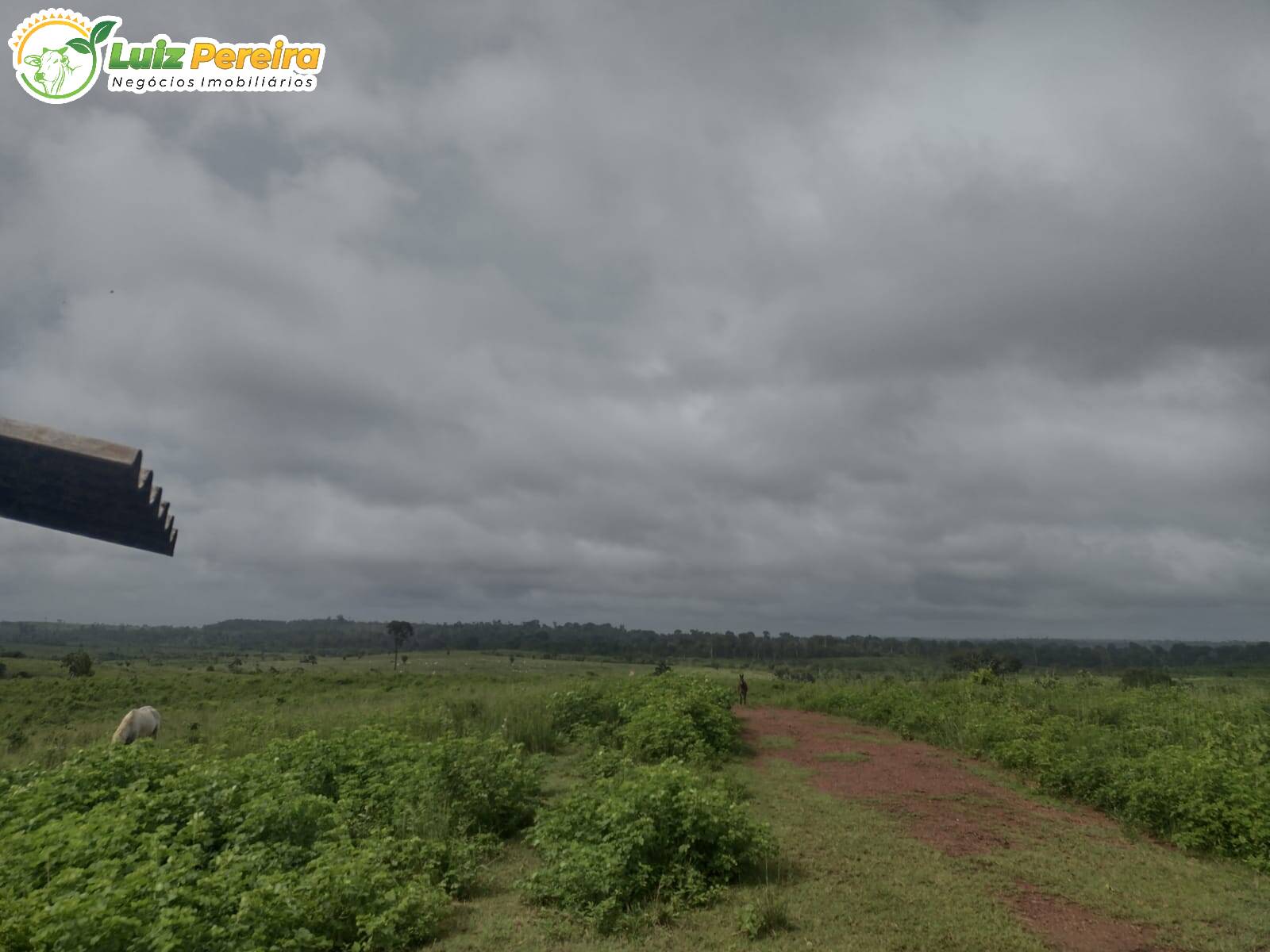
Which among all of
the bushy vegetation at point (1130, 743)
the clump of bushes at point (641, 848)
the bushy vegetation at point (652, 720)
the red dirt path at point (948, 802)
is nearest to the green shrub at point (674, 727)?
the bushy vegetation at point (652, 720)

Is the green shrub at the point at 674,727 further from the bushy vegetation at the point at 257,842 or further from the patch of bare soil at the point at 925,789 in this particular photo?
the bushy vegetation at the point at 257,842

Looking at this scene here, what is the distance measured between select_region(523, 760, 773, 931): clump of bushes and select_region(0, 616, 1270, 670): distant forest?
193ft

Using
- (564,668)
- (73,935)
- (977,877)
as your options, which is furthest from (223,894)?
(564,668)

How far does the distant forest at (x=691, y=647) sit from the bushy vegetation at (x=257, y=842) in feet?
195

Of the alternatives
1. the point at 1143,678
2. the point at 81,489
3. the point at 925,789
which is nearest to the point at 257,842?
the point at 81,489

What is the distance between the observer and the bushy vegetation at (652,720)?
48.8 ft

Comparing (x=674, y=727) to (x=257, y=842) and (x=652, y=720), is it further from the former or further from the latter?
(x=257, y=842)

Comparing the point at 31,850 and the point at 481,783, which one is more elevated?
the point at 31,850

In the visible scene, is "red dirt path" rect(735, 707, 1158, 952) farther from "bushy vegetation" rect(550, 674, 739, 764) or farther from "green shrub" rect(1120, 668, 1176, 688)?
"green shrub" rect(1120, 668, 1176, 688)

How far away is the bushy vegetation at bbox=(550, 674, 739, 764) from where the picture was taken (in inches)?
585

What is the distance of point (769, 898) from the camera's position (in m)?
7.15

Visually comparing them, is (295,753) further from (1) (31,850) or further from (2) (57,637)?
(2) (57,637)

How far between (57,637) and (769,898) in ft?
733

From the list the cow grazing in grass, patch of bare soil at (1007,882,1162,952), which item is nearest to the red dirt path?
patch of bare soil at (1007,882,1162,952)
